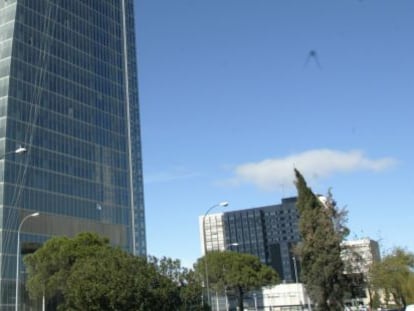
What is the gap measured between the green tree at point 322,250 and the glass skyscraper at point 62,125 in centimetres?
4740

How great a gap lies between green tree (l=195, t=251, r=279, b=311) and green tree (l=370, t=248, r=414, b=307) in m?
27.3

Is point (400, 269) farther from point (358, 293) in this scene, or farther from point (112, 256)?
point (112, 256)

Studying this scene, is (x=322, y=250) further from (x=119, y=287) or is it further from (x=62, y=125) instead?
(x=62, y=125)

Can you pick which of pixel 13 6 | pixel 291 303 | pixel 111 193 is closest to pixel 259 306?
pixel 291 303

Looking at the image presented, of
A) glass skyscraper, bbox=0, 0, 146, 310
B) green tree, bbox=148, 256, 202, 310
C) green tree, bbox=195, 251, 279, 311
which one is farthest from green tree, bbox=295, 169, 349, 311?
glass skyscraper, bbox=0, 0, 146, 310

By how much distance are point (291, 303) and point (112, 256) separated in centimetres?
11250

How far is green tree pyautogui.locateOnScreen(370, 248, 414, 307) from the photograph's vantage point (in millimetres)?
67000

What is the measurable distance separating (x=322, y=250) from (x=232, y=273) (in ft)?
141

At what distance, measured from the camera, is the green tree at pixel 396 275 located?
67.0 metres

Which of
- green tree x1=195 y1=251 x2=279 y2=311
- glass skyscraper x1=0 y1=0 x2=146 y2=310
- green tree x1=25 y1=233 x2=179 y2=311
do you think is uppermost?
glass skyscraper x1=0 y1=0 x2=146 y2=310

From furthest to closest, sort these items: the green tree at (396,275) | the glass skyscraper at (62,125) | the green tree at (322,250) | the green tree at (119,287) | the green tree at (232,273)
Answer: the green tree at (232,273)
the glass skyscraper at (62,125)
the green tree at (396,275)
the green tree at (322,250)
the green tree at (119,287)

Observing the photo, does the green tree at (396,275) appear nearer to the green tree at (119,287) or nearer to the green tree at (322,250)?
the green tree at (322,250)

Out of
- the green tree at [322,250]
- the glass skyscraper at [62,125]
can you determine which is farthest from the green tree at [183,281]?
the glass skyscraper at [62,125]

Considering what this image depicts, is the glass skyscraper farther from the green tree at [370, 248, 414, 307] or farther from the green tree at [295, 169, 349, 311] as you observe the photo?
the green tree at [370, 248, 414, 307]
